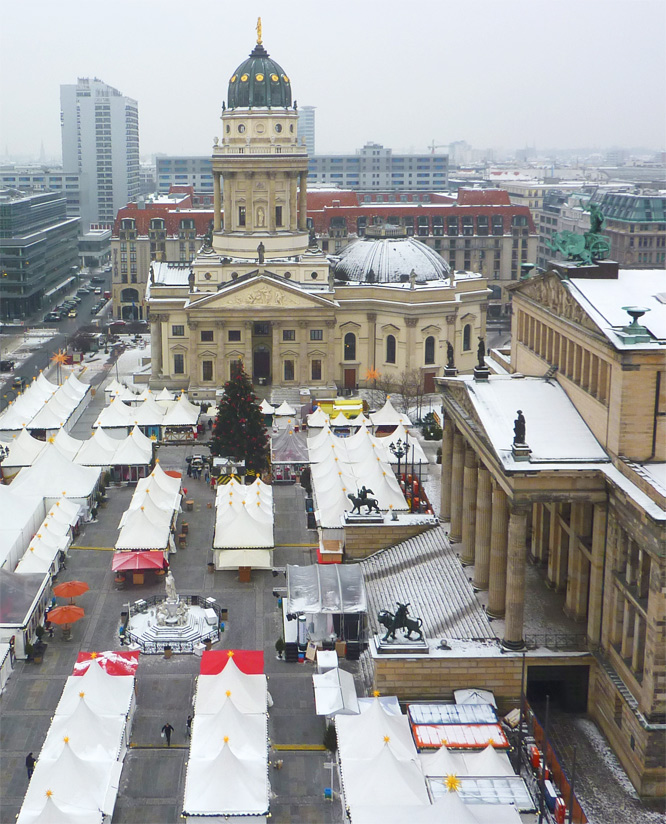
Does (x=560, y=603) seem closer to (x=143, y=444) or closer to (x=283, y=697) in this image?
(x=283, y=697)

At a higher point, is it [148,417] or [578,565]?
[578,565]

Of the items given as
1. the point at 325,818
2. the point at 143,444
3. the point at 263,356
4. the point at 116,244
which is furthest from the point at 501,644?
the point at 116,244

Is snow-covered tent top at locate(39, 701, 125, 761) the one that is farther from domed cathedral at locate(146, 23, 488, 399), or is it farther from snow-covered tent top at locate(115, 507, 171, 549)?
domed cathedral at locate(146, 23, 488, 399)

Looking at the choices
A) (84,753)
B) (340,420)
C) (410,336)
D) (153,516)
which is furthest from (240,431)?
(84,753)

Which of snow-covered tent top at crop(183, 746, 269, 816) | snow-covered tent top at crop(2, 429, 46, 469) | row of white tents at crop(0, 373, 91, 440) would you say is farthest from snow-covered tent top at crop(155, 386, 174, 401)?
snow-covered tent top at crop(183, 746, 269, 816)

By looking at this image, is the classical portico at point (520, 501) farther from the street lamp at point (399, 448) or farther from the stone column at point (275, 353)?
the stone column at point (275, 353)

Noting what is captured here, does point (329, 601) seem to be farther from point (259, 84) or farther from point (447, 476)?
point (259, 84)

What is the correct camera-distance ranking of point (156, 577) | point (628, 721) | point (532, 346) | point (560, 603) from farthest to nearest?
1. point (156, 577)
2. point (532, 346)
3. point (560, 603)
4. point (628, 721)

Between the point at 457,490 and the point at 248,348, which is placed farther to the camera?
the point at 248,348
